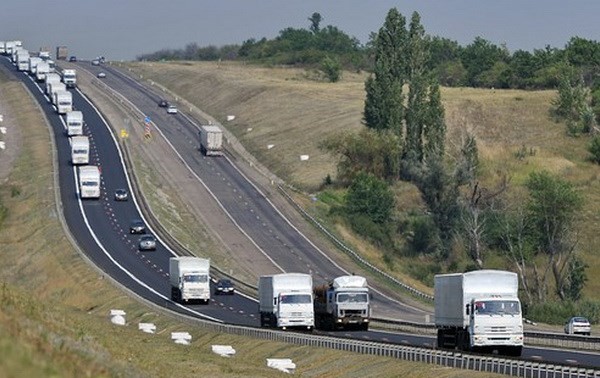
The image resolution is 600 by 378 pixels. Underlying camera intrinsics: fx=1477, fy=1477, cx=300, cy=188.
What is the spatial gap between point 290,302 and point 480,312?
2311cm

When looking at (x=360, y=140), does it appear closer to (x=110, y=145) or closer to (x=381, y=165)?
(x=381, y=165)

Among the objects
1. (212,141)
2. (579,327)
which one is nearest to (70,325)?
(579,327)

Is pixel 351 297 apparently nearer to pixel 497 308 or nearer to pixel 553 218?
pixel 497 308

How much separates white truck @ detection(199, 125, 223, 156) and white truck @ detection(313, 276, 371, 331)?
101142 mm

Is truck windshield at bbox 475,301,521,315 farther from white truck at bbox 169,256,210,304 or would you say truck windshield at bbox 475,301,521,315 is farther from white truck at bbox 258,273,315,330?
white truck at bbox 169,256,210,304

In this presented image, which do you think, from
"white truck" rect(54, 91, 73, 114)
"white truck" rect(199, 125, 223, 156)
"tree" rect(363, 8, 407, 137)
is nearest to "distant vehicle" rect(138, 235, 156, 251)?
"tree" rect(363, 8, 407, 137)

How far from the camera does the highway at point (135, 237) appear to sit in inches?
3787

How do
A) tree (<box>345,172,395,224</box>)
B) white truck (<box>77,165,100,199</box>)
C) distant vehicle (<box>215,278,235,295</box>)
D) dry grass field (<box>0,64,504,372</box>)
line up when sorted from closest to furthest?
dry grass field (<box>0,64,504,372</box>) → distant vehicle (<box>215,278,235,295</box>) → white truck (<box>77,165,100,199</box>) → tree (<box>345,172,395,224</box>)

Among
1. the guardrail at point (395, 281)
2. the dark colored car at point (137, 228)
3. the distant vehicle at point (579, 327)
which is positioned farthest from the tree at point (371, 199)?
the distant vehicle at point (579, 327)

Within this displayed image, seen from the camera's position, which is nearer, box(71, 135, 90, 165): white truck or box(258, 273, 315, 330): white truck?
box(258, 273, 315, 330): white truck

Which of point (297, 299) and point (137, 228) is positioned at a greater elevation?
point (297, 299)

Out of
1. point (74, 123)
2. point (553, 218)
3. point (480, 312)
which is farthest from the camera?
point (74, 123)

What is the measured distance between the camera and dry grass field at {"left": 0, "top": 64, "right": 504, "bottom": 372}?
69.8 ft

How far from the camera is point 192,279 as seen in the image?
322 ft
